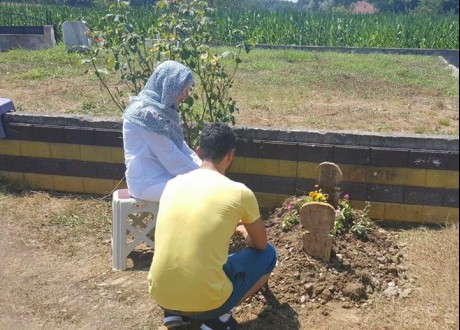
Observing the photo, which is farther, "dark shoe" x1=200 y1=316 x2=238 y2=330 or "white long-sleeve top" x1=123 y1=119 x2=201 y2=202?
"white long-sleeve top" x1=123 y1=119 x2=201 y2=202

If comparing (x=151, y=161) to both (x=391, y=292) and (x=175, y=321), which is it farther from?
(x=391, y=292)

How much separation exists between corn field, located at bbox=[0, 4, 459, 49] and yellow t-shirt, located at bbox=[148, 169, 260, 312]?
15.9 metres

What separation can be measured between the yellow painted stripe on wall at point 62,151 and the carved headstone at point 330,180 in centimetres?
168

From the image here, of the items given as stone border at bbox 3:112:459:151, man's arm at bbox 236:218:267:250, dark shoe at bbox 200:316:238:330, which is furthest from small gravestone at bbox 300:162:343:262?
stone border at bbox 3:112:459:151

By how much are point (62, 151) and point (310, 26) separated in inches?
715

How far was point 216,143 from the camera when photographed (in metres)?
2.53

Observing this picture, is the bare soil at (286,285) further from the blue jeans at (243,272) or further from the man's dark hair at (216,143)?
the man's dark hair at (216,143)

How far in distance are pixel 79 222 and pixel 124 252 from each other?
864mm

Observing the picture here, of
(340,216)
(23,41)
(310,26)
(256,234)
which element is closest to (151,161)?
(256,234)

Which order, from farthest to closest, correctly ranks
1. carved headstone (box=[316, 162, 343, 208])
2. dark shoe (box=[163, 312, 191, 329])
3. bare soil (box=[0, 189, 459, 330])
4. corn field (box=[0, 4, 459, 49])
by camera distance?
corn field (box=[0, 4, 459, 49]), carved headstone (box=[316, 162, 343, 208]), bare soil (box=[0, 189, 459, 330]), dark shoe (box=[163, 312, 191, 329])

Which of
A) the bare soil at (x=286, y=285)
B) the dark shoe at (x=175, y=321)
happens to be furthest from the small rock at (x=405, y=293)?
the dark shoe at (x=175, y=321)

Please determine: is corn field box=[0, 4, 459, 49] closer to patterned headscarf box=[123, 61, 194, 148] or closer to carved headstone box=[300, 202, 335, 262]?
patterned headscarf box=[123, 61, 194, 148]

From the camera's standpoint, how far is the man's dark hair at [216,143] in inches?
99.7

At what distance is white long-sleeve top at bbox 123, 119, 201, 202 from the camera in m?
3.30
